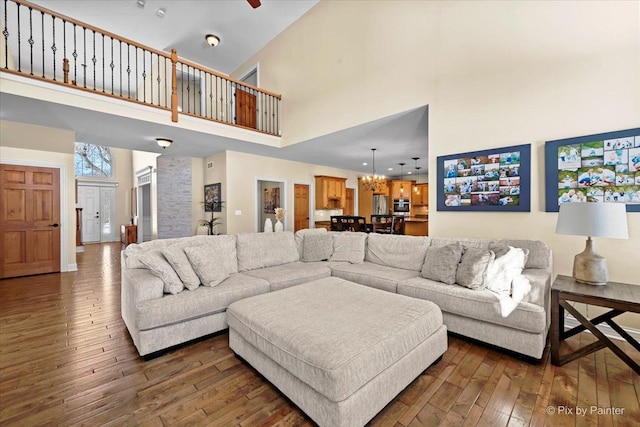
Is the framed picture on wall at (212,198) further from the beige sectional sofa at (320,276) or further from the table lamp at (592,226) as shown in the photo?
the table lamp at (592,226)

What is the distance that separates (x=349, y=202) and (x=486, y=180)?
6.32 meters

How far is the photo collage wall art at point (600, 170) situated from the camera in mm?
2436

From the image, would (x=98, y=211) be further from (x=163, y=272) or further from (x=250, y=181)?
(x=163, y=272)

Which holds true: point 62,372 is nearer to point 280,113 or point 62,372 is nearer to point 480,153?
point 480,153

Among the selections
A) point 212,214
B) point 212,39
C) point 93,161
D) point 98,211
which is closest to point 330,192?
point 212,214

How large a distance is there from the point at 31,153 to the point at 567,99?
7975 mm

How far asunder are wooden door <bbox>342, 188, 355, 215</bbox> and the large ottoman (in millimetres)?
7112

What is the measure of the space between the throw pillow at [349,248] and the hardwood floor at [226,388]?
5.01ft

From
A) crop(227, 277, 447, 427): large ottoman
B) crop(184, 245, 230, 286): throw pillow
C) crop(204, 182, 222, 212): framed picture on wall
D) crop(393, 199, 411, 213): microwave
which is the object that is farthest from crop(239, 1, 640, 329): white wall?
crop(393, 199, 411, 213): microwave

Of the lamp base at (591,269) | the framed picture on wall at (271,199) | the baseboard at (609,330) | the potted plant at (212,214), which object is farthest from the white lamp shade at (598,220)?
the framed picture on wall at (271,199)

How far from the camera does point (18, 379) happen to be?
1922mm

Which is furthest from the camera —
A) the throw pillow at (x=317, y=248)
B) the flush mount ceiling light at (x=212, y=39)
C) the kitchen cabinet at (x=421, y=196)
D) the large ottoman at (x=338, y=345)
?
the kitchen cabinet at (x=421, y=196)

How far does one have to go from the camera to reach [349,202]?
9.53 meters

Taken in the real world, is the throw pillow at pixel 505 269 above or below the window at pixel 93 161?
below
